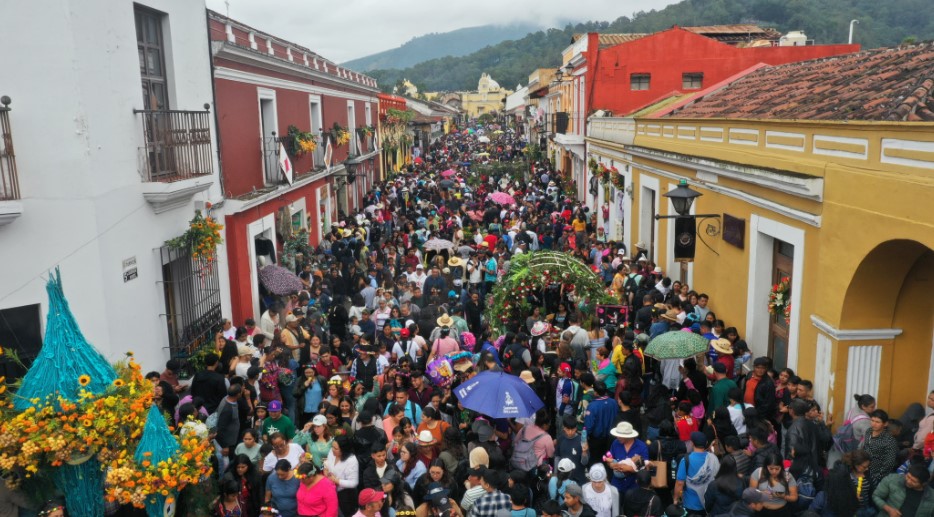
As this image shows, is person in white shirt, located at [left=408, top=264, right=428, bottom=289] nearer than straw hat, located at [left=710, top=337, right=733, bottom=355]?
No

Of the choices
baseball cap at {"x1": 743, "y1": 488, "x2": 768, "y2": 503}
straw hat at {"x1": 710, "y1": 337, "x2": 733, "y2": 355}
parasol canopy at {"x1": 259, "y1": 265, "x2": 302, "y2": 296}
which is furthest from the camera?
parasol canopy at {"x1": 259, "y1": 265, "x2": 302, "y2": 296}

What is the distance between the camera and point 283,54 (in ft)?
57.0

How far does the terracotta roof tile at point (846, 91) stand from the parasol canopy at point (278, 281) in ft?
26.5

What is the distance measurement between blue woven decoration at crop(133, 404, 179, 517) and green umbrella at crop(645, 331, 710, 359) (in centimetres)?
529

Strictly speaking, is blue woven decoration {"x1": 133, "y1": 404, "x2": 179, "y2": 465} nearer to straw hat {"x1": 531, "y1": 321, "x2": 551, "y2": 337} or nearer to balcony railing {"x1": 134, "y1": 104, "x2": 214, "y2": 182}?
balcony railing {"x1": 134, "y1": 104, "x2": 214, "y2": 182}

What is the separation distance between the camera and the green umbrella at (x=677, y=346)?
8.67 m

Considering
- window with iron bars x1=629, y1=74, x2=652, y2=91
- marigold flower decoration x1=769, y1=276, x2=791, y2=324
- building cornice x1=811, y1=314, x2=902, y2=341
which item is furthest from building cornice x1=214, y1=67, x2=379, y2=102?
window with iron bars x1=629, y1=74, x2=652, y2=91

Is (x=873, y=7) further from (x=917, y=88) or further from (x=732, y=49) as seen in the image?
(x=917, y=88)

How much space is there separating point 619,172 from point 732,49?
10.2 meters

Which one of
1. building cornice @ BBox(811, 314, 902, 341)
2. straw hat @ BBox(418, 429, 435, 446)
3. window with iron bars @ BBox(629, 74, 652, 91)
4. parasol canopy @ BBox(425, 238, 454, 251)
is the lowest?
straw hat @ BBox(418, 429, 435, 446)

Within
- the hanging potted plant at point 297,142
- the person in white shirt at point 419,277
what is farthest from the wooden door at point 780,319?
the hanging potted plant at point 297,142

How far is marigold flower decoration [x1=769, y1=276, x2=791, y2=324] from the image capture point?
945 cm

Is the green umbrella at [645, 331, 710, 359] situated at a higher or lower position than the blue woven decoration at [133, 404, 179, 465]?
lower

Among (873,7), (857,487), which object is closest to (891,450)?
(857,487)
